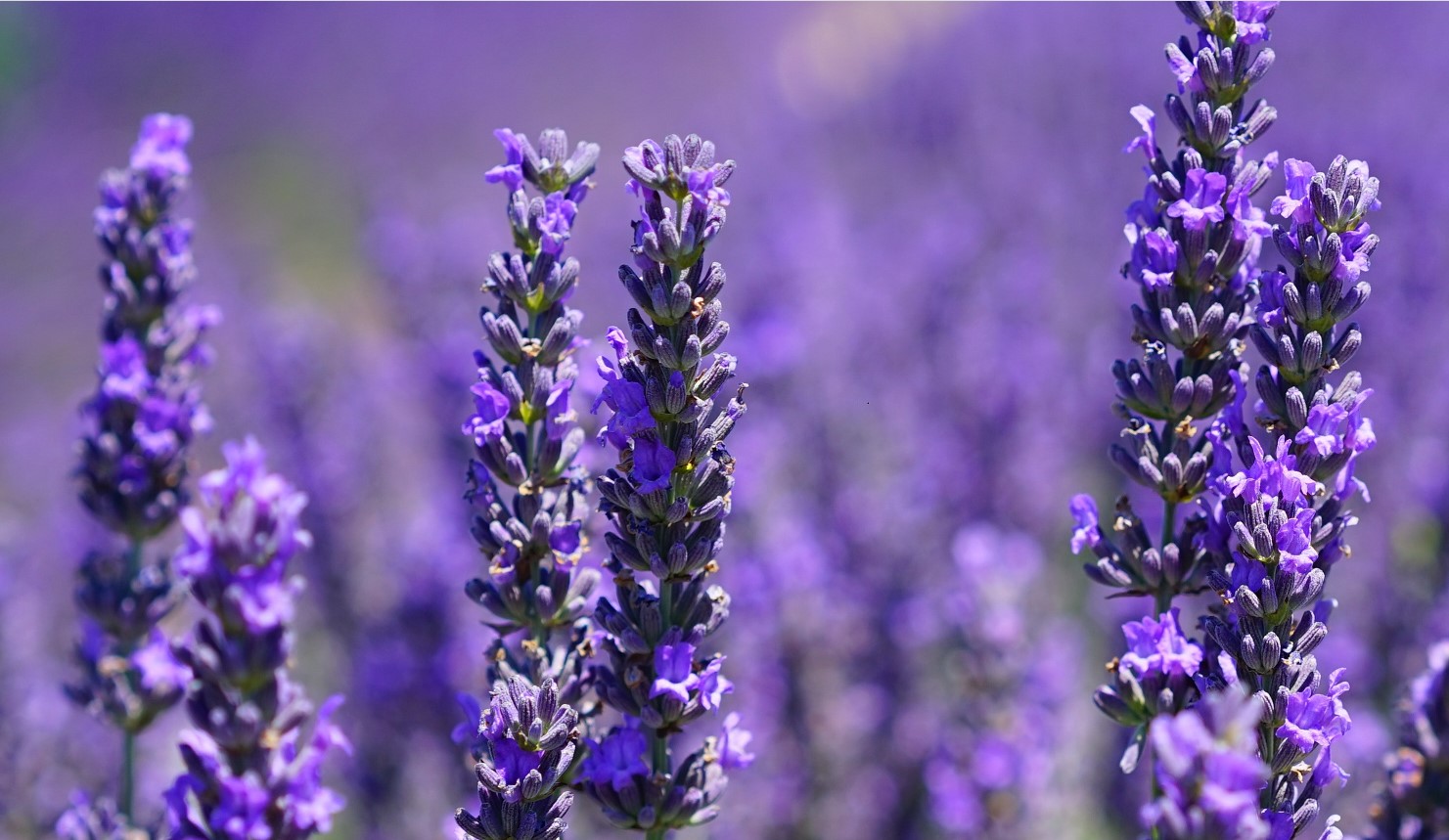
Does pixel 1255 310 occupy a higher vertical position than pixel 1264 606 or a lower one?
higher

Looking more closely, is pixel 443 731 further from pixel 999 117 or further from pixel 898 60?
pixel 898 60

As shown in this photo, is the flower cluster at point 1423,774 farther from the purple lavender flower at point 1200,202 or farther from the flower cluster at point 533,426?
the flower cluster at point 533,426

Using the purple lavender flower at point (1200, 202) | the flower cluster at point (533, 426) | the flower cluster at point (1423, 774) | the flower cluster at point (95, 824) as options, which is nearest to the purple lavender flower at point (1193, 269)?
the purple lavender flower at point (1200, 202)

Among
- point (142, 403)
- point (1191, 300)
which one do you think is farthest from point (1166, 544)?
point (142, 403)

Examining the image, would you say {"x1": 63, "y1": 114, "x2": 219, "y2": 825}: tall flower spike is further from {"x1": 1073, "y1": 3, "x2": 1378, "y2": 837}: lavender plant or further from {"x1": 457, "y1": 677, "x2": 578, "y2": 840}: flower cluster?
{"x1": 1073, "y1": 3, "x2": 1378, "y2": 837}: lavender plant

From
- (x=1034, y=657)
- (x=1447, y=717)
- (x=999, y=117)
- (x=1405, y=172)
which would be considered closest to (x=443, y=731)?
(x=1034, y=657)
